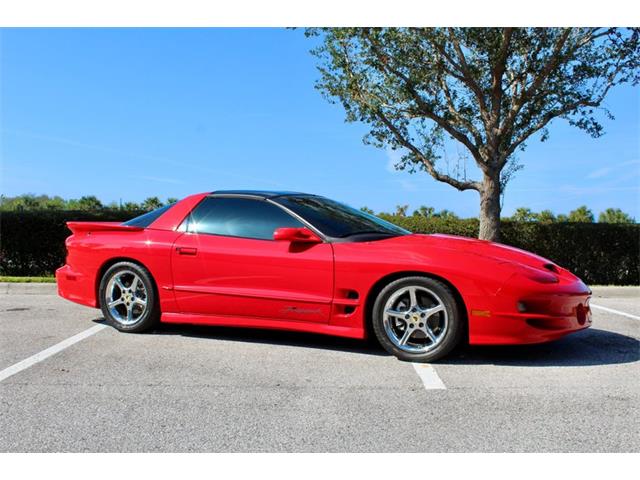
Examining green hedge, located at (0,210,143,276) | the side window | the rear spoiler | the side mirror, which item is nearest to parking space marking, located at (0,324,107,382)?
the rear spoiler

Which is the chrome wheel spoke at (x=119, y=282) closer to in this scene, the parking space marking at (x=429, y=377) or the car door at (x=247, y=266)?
the car door at (x=247, y=266)

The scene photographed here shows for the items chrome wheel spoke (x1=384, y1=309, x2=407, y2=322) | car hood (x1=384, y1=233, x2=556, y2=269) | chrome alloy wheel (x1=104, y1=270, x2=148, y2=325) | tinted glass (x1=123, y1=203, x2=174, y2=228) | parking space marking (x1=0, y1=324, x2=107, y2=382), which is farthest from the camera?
tinted glass (x1=123, y1=203, x2=174, y2=228)

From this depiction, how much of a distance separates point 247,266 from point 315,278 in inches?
25.1

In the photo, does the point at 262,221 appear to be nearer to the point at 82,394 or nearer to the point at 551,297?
the point at 82,394

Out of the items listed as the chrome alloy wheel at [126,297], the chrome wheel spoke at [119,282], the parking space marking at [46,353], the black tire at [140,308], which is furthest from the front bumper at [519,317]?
the parking space marking at [46,353]

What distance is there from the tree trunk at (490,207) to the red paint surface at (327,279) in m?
6.64

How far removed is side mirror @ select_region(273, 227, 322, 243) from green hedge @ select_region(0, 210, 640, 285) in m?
7.45

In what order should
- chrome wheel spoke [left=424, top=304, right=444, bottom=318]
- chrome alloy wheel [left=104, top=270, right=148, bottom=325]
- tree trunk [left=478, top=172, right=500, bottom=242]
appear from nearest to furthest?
chrome wheel spoke [left=424, top=304, right=444, bottom=318] → chrome alloy wheel [left=104, top=270, right=148, bottom=325] → tree trunk [left=478, top=172, right=500, bottom=242]

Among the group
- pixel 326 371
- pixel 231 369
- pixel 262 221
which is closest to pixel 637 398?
pixel 326 371

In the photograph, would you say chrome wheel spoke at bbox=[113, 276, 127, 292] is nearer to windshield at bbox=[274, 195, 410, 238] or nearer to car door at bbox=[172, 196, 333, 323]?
car door at bbox=[172, 196, 333, 323]

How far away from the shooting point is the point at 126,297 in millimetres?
5781

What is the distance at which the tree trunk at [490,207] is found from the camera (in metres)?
11.8

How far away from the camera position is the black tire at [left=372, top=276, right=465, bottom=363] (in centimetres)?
455

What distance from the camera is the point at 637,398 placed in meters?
3.90
